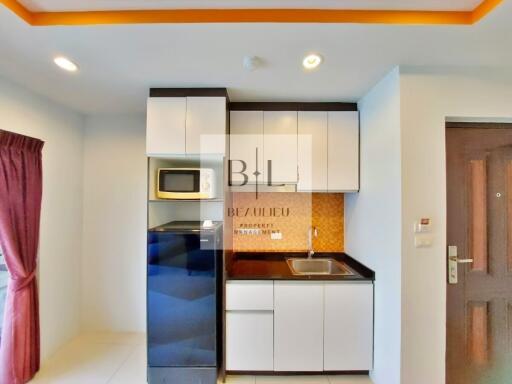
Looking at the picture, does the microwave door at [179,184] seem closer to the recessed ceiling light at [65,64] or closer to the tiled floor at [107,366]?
the recessed ceiling light at [65,64]

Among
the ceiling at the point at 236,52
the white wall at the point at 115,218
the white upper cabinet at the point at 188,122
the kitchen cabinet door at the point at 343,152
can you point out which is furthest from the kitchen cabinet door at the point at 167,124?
the kitchen cabinet door at the point at 343,152

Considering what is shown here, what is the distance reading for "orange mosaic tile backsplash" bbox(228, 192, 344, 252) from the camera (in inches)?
109

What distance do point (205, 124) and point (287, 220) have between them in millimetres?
1302

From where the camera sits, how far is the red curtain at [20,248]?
78.0 inches

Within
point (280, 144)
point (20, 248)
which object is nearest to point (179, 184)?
point (280, 144)

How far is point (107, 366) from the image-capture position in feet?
7.65

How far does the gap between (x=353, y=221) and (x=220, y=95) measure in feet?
5.48

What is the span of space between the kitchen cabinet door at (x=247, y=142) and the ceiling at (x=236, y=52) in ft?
0.91

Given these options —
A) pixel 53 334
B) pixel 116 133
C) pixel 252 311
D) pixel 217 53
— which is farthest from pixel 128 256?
pixel 217 53

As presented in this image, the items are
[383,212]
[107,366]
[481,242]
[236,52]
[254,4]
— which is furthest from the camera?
[107,366]

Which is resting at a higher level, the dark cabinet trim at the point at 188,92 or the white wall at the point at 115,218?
the dark cabinet trim at the point at 188,92

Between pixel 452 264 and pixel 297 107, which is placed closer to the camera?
pixel 452 264

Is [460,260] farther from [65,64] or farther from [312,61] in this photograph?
[65,64]

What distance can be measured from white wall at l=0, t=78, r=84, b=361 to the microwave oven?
1.18 meters
